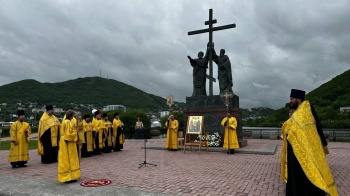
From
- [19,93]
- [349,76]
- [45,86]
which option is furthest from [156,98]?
[349,76]

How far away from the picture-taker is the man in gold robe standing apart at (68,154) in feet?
24.5

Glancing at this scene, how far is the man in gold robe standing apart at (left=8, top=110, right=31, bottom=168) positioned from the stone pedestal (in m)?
8.95

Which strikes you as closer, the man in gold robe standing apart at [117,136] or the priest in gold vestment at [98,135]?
the priest in gold vestment at [98,135]

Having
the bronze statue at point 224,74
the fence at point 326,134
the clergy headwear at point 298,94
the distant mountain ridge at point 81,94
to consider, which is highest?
the distant mountain ridge at point 81,94

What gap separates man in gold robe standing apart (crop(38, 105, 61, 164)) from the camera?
11336mm

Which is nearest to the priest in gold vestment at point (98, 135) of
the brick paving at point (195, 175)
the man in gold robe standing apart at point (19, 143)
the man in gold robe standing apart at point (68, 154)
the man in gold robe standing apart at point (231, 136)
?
the brick paving at point (195, 175)

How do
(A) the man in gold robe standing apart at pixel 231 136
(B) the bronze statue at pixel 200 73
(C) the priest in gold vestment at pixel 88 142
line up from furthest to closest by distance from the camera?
(B) the bronze statue at pixel 200 73 → (A) the man in gold robe standing apart at pixel 231 136 → (C) the priest in gold vestment at pixel 88 142

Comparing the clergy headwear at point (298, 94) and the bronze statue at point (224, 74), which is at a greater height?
the bronze statue at point (224, 74)

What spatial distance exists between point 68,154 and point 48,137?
14.7 ft

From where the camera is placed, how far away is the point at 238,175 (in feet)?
27.4

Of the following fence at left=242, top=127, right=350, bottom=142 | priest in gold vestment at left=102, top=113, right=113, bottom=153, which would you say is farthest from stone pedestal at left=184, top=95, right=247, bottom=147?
fence at left=242, top=127, right=350, bottom=142

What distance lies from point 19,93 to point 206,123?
63.6 meters

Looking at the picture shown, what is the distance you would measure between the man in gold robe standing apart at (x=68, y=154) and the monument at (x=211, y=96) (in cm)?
914

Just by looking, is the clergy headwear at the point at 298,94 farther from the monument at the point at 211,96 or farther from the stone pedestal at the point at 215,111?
the stone pedestal at the point at 215,111
